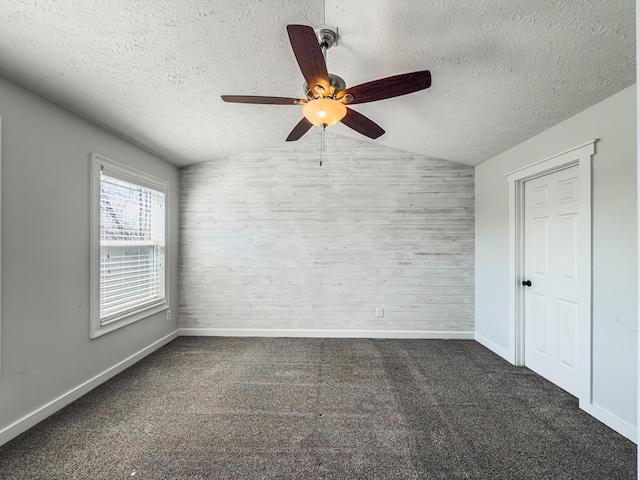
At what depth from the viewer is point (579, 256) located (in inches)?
84.8

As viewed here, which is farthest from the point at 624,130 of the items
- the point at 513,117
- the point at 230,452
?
the point at 230,452

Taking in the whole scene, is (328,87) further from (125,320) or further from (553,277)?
(125,320)

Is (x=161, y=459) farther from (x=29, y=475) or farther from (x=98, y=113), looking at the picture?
(x=98, y=113)

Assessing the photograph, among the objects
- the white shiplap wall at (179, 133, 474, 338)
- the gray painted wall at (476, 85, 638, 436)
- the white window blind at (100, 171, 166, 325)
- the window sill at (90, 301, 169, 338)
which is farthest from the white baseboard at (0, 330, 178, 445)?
the gray painted wall at (476, 85, 638, 436)

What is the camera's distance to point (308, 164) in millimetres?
3758

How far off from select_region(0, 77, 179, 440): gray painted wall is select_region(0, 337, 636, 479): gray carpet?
0.31 metres

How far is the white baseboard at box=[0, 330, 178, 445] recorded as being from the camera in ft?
5.86

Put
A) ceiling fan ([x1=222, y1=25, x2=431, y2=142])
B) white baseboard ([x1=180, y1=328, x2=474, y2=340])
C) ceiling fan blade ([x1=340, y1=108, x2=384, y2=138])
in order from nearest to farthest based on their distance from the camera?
ceiling fan ([x1=222, y1=25, x2=431, y2=142]) < ceiling fan blade ([x1=340, y1=108, x2=384, y2=138]) < white baseboard ([x1=180, y1=328, x2=474, y2=340])

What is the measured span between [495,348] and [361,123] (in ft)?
9.82

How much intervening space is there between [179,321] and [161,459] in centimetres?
237

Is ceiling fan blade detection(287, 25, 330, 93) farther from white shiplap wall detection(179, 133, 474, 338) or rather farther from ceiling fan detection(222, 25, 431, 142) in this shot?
white shiplap wall detection(179, 133, 474, 338)

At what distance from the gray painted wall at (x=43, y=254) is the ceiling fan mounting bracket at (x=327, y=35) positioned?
204 centimetres

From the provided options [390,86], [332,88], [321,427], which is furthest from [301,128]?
[321,427]

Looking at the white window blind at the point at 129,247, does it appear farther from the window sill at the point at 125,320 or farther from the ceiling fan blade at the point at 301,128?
the ceiling fan blade at the point at 301,128
